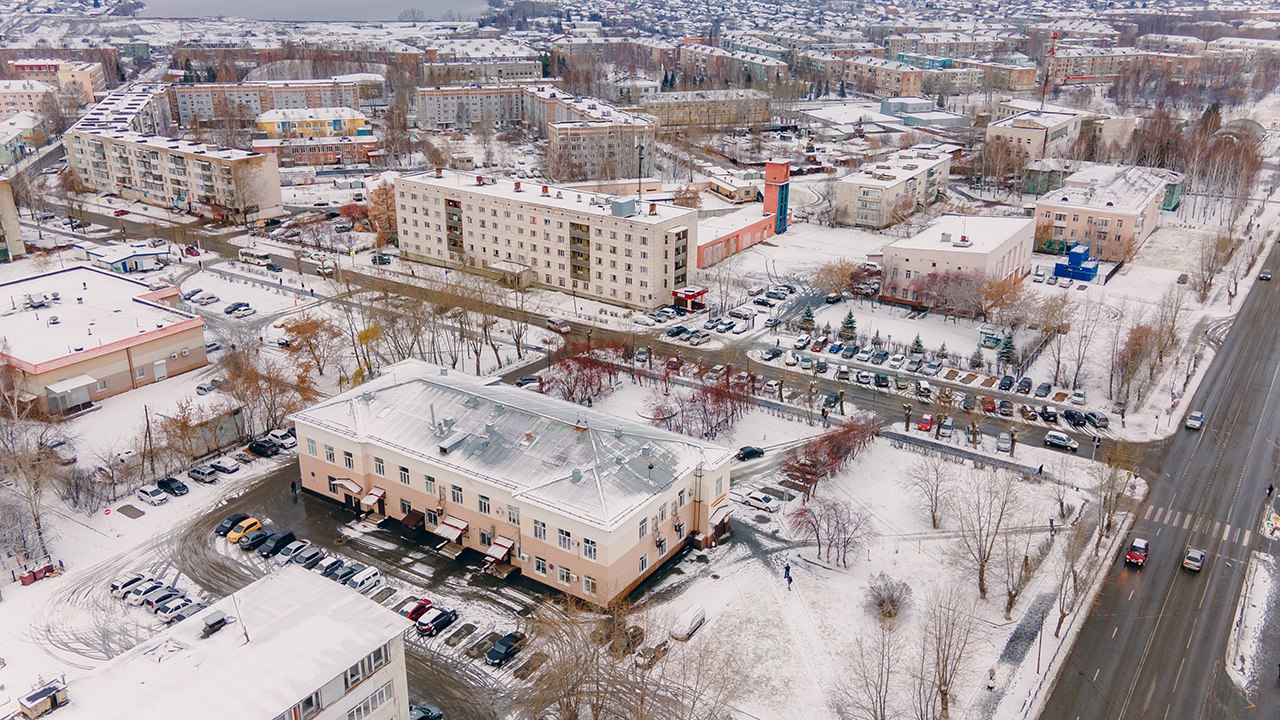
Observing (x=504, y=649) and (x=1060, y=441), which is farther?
(x=1060, y=441)

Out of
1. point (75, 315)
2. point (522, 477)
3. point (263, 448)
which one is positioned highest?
point (522, 477)

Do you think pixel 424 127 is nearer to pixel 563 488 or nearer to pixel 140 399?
pixel 140 399

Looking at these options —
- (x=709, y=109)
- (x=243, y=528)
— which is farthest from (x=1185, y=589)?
(x=709, y=109)

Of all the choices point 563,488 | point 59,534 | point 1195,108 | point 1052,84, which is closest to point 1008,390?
point 563,488

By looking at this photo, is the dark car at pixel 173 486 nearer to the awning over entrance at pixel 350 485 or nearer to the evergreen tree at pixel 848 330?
the awning over entrance at pixel 350 485

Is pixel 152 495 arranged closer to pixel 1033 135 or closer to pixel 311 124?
pixel 311 124

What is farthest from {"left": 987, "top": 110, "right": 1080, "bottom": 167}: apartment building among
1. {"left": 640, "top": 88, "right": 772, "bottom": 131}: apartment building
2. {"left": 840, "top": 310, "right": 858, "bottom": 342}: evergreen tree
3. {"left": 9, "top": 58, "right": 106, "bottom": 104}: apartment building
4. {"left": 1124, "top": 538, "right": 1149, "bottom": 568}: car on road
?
{"left": 9, "top": 58, "right": 106, "bottom": 104}: apartment building
